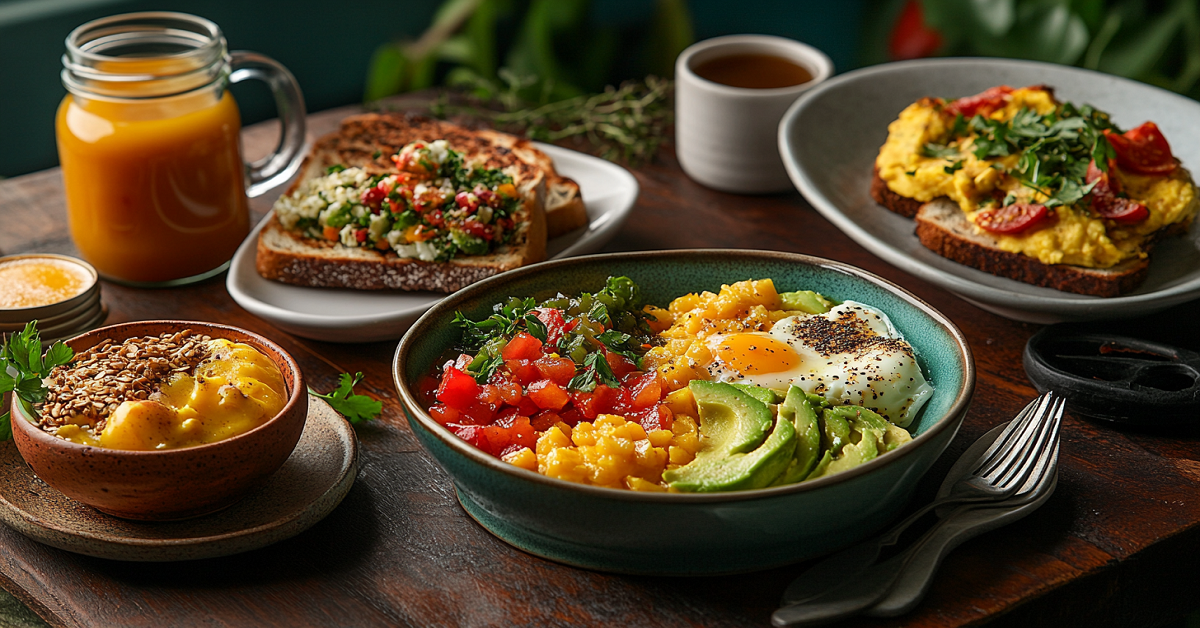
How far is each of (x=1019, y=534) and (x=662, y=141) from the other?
2266 mm

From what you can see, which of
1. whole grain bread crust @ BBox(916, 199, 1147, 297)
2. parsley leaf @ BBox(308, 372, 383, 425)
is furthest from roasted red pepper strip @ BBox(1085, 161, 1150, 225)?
parsley leaf @ BBox(308, 372, 383, 425)

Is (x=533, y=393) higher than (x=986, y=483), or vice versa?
(x=533, y=393)

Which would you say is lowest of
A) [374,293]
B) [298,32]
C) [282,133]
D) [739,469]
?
[298,32]

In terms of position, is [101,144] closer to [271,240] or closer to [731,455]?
[271,240]

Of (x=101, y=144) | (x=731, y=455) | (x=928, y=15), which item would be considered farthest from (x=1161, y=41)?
(x=101, y=144)

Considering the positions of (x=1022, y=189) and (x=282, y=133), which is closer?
(x=1022, y=189)

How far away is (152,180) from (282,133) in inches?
22.1

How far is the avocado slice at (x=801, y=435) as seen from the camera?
170 centimetres

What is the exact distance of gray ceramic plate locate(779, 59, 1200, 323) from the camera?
2.44 meters

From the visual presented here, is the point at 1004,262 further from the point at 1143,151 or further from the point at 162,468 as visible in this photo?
the point at 162,468

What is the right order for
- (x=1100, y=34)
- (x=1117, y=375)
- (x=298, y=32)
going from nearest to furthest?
(x=1117, y=375) < (x=1100, y=34) < (x=298, y=32)

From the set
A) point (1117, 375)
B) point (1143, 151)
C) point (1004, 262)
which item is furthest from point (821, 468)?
point (1143, 151)

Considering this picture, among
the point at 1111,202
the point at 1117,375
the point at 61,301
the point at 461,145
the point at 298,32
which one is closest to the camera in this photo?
the point at 1117,375

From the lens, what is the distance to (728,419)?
182 cm
